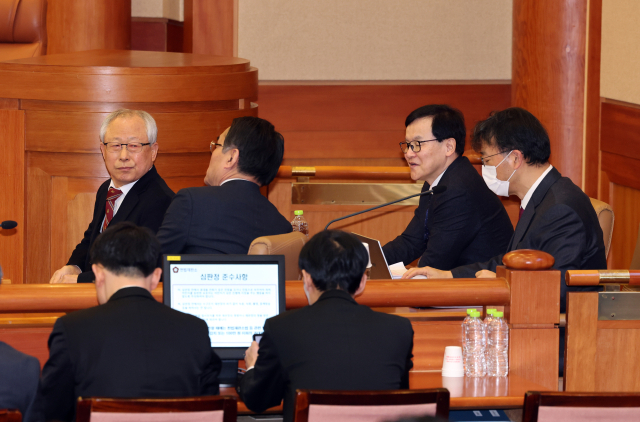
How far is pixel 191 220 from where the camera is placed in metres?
2.52

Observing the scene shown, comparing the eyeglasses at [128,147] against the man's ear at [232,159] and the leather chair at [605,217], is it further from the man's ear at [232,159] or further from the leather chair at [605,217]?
the leather chair at [605,217]

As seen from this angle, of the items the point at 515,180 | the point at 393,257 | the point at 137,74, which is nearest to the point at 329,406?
the point at 515,180

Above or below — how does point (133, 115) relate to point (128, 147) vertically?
above

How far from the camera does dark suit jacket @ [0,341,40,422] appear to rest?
5.57 ft

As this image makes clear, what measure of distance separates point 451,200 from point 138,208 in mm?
1233

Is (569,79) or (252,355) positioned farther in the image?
(569,79)

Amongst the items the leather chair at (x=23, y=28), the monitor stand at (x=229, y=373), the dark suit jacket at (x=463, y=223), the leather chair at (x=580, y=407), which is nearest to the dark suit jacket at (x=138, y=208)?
the monitor stand at (x=229, y=373)

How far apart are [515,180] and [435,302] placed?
0.76m

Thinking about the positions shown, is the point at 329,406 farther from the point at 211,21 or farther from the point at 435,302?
the point at 211,21

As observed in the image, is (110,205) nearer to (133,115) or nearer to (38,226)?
(133,115)

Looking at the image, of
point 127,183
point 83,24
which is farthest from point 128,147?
point 83,24

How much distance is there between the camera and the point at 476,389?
2127mm

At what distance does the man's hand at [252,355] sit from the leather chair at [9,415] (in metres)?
0.63

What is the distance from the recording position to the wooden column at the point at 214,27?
230 inches
